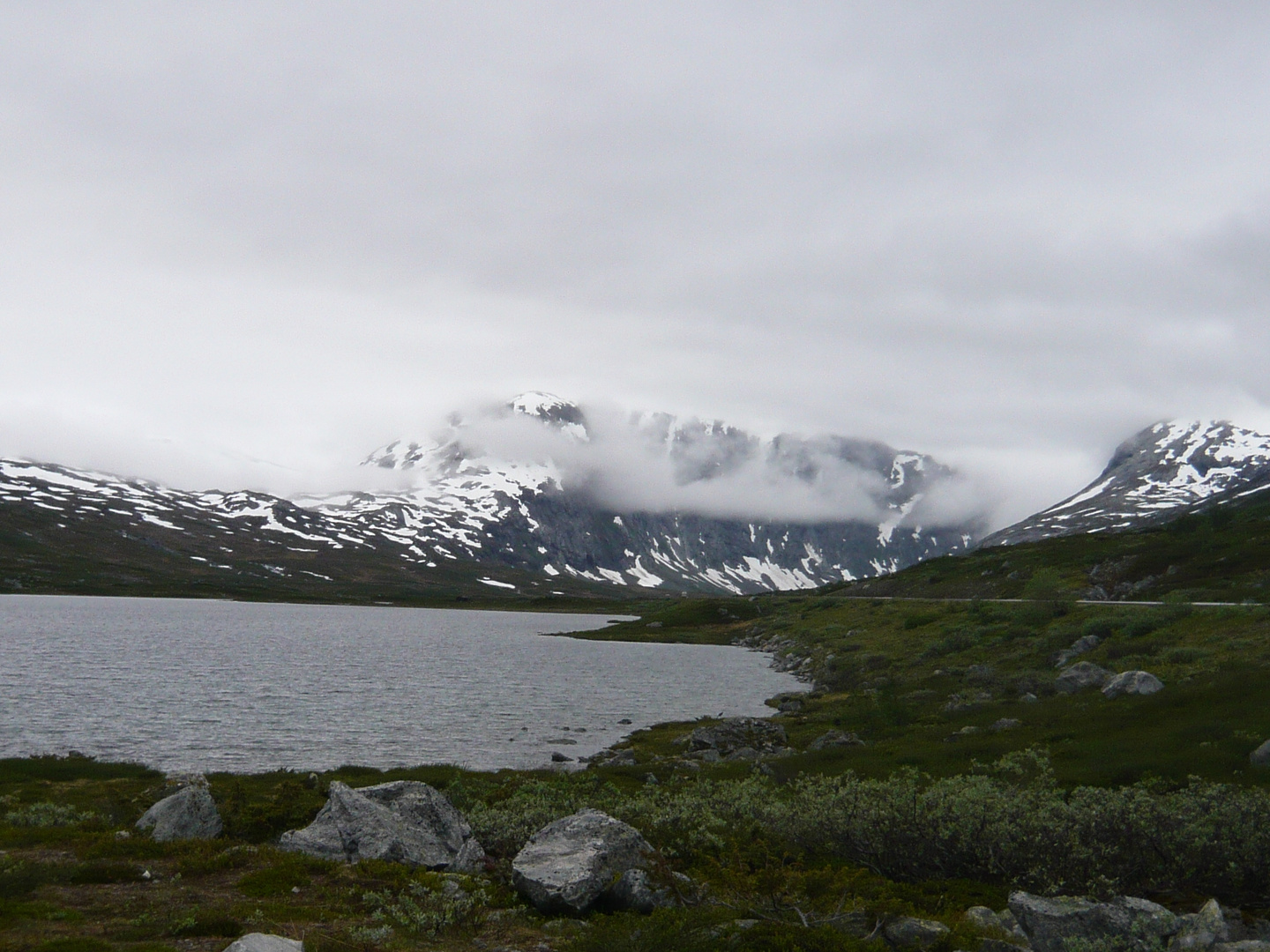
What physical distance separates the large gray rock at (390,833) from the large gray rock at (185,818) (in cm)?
374

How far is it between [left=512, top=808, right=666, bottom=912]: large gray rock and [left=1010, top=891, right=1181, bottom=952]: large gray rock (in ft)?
27.9

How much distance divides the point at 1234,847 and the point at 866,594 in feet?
596

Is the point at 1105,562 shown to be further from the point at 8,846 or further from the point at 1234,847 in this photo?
the point at 8,846

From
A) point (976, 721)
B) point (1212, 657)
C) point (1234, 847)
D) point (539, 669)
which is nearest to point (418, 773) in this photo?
point (976, 721)

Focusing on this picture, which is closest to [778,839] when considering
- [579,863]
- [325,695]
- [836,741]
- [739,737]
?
[579,863]

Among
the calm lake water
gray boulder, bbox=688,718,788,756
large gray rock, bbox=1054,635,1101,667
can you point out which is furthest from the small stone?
large gray rock, bbox=1054,635,1101,667

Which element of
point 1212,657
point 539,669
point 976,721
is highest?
point 1212,657

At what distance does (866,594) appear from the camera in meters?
196

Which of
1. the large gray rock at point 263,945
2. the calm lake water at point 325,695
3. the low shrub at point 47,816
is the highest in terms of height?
the large gray rock at point 263,945

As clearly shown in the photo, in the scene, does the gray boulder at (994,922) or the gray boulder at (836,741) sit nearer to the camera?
the gray boulder at (994,922)

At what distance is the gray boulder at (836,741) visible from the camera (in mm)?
54219

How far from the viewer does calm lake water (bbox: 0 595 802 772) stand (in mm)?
61031

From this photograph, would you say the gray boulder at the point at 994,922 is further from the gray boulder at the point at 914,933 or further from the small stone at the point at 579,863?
the small stone at the point at 579,863

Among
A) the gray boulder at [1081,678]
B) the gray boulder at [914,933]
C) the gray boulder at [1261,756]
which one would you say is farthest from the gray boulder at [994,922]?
the gray boulder at [1081,678]
